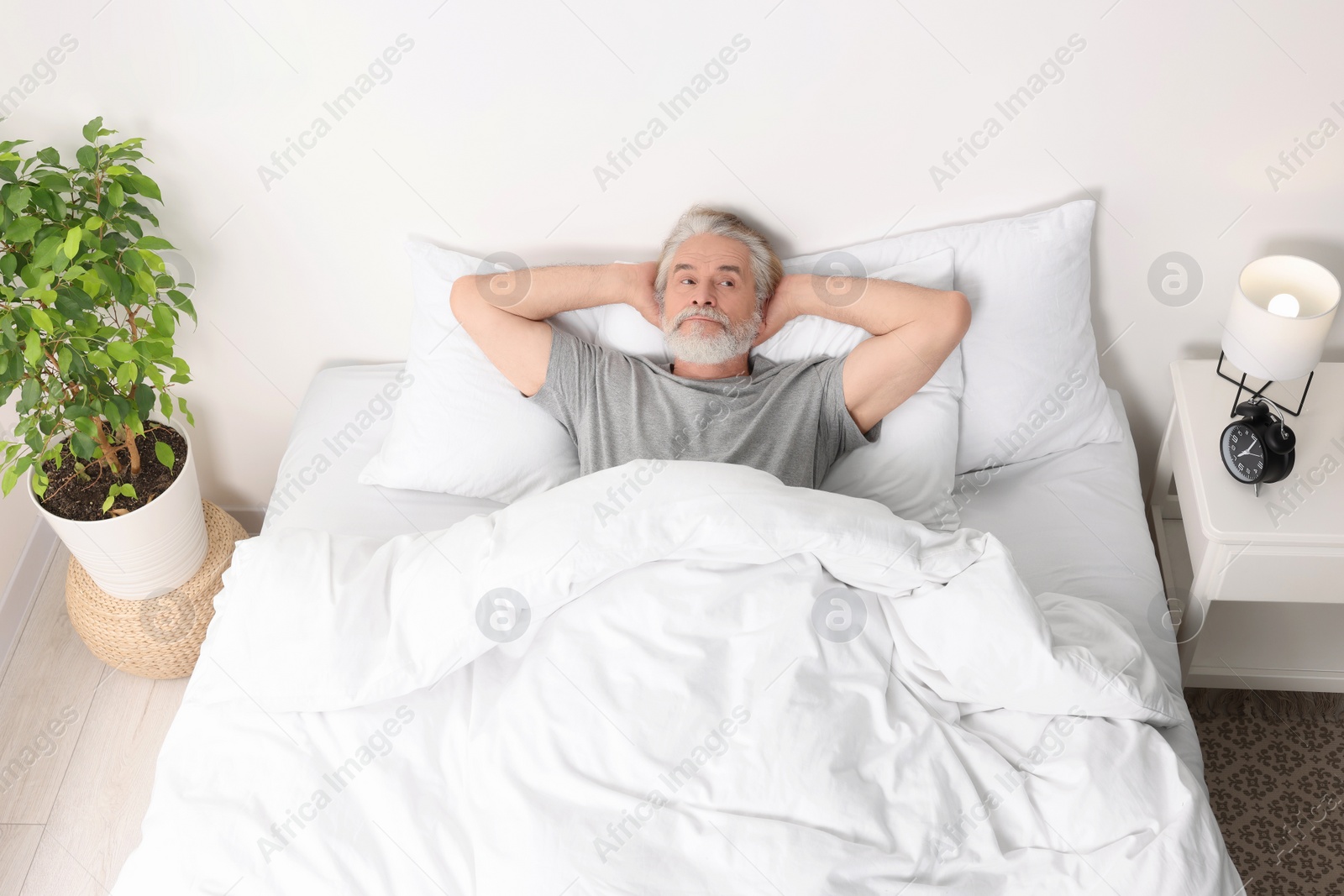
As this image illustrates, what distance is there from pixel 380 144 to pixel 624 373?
1.99 ft

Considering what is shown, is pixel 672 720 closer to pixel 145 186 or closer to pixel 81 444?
pixel 81 444

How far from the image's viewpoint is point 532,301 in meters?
1.84

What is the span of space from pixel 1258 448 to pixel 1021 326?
1.42ft

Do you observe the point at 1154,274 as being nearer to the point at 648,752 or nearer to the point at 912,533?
the point at 912,533

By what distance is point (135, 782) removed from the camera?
1993 mm

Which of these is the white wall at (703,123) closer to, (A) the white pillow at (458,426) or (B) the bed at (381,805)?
(A) the white pillow at (458,426)

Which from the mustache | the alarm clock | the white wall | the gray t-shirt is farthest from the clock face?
the mustache

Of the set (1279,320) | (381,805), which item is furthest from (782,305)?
(381,805)

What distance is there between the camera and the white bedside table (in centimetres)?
163

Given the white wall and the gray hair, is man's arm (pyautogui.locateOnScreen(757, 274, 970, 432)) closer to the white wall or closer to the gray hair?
the gray hair

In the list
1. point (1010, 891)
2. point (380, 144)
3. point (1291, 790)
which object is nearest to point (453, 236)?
point (380, 144)

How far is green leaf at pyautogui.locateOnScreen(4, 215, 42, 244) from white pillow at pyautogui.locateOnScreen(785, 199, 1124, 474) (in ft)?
4.20

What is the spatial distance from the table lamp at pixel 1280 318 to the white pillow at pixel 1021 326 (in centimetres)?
25

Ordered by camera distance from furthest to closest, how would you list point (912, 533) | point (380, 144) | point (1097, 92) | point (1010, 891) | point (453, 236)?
point (453, 236)
point (380, 144)
point (1097, 92)
point (912, 533)
point (1010, 891)
